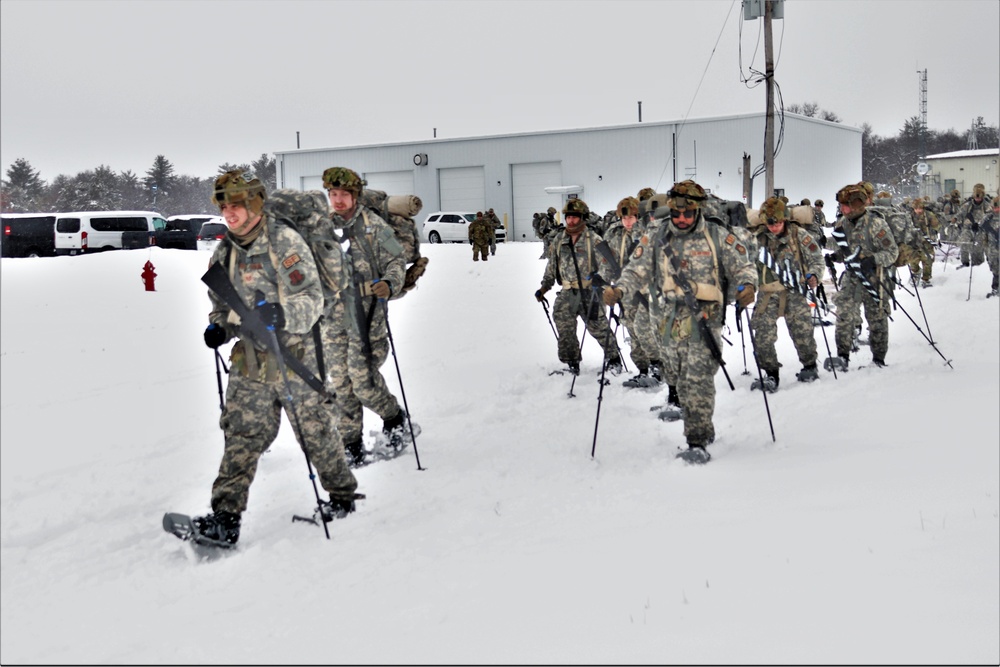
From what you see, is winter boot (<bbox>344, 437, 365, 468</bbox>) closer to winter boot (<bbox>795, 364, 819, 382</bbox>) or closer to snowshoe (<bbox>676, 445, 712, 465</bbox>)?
snowshoe (<bbox>676, 445, 712, 465</bbox>)

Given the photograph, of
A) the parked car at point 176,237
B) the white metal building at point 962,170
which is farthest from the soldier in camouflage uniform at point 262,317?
the white metal building at point 962,170

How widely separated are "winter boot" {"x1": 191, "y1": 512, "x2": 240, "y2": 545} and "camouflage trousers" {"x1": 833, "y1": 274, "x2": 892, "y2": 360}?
7659mm

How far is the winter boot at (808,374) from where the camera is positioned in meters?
9.78

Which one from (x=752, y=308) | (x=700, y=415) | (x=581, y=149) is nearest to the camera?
(x=700, y=415)

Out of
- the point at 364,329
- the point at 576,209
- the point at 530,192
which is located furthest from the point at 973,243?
the point at 530,192

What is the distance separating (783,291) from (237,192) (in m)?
6.52

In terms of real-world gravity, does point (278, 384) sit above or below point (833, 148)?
below

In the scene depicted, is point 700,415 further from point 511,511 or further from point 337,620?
point 337,620

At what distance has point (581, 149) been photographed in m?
44.1

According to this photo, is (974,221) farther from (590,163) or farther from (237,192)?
(590,163)

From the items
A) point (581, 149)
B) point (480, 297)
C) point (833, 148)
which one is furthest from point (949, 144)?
point (480, 297)

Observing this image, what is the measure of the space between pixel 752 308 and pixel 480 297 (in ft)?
31.4

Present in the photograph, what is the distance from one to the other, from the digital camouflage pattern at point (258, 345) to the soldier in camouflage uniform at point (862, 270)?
23.0 feet

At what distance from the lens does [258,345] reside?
4.98m
